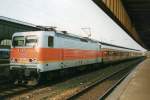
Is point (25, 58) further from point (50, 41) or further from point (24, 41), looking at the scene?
→ point (50, 41)

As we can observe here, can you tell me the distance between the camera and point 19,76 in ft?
56.7

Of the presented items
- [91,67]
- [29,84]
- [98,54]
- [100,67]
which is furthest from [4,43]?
[100,67]

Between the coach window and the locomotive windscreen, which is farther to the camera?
the coach window

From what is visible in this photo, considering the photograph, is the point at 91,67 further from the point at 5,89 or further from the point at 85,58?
the point at 5,89

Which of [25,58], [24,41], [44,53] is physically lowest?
[25,58]

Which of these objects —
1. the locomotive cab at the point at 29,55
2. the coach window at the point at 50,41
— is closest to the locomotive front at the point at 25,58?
the locomotive cab at the point at 29,55

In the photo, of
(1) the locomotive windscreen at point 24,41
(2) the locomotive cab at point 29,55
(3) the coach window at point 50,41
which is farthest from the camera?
(3) the coach window at point 50,41

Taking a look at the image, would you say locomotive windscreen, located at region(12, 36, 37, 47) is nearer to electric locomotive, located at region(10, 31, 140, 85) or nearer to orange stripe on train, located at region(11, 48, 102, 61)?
electric locomotive, located at region(10, 31, 140, 85)

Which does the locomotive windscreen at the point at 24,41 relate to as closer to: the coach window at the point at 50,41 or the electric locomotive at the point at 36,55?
the electric locomotive at the point at 36,55

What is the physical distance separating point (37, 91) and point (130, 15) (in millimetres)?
21117

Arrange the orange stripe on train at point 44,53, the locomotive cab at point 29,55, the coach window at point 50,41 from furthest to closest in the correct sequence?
the coach window at point 50,41 → the orange stripe on train at point 44,53 → the locomotive cab at point 29,55

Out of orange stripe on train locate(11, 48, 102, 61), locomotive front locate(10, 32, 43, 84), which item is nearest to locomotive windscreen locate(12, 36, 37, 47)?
locomotive front locate(10, 32, 43, 84)

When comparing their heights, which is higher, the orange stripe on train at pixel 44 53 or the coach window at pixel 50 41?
the coach window at pixel 50 41

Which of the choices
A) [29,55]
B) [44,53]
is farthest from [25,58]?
[44,53]
